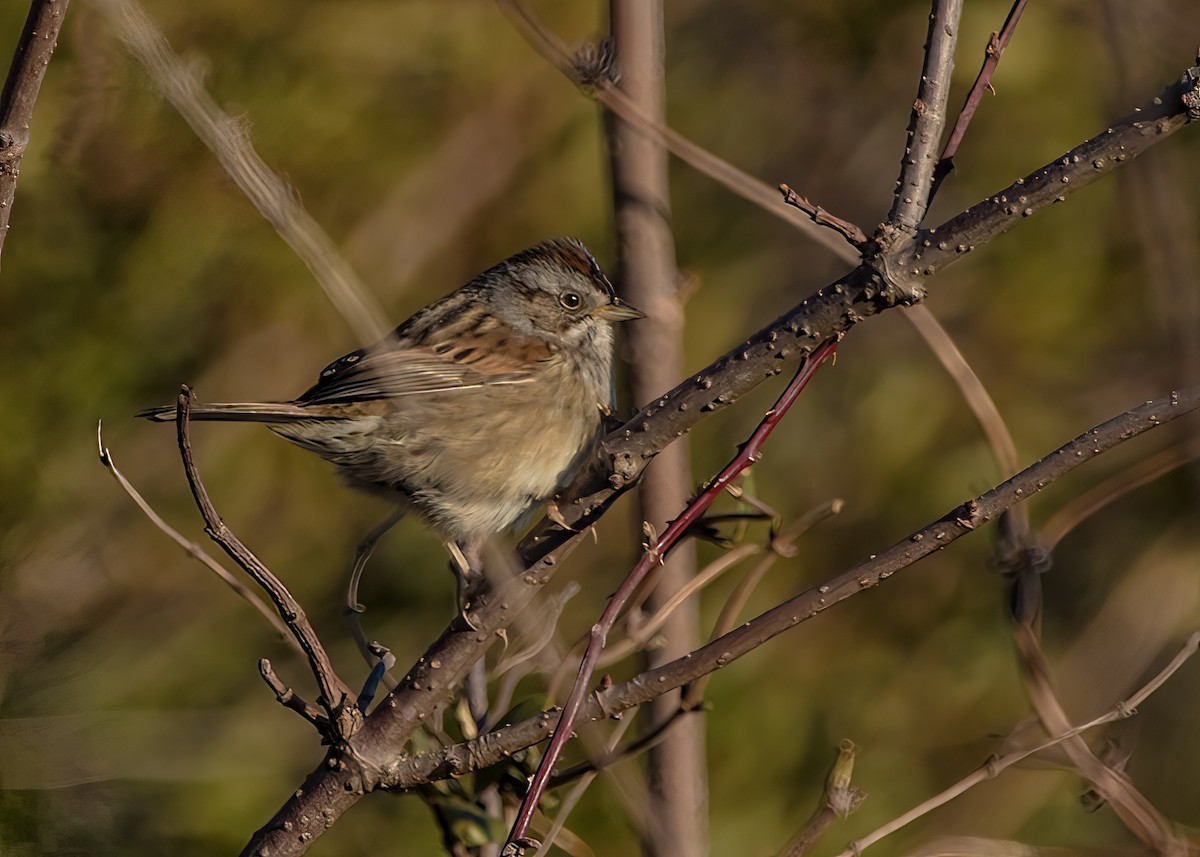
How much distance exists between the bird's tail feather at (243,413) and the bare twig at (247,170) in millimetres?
1056

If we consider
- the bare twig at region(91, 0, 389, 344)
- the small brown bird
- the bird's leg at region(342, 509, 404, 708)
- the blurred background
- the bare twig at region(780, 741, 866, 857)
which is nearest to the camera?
the bare twig at region(91, 0, 389, 344)

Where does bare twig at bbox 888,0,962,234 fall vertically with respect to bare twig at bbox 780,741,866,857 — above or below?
above

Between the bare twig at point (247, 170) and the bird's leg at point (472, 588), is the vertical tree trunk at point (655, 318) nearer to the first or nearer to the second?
the bird's leg at point (472, 588)

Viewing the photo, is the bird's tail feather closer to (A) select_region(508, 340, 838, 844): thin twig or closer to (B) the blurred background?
(B) the blurred background

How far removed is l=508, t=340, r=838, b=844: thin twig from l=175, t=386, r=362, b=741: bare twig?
0.31 metres

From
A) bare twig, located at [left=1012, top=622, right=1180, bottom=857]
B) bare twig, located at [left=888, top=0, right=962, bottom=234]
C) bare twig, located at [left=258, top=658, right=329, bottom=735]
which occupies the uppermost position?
bare twig, located at [left=888, top=0, right=962, bottom=234]

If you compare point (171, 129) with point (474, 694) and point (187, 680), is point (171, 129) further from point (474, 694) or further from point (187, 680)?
point (474, 694)

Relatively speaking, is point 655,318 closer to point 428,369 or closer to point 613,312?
point 613,312

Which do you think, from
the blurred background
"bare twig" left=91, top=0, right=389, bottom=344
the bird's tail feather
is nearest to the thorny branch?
"bare twig" left=91, top=0, right=389, bottom=344

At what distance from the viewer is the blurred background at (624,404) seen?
3.85m

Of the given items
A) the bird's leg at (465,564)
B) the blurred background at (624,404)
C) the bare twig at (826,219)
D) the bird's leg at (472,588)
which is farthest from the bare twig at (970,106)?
the blurred background at (624,404)

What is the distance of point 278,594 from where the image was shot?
70.9 inches

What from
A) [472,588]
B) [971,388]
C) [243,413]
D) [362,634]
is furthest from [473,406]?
[971,388]

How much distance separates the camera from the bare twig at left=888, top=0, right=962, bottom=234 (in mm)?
1841
